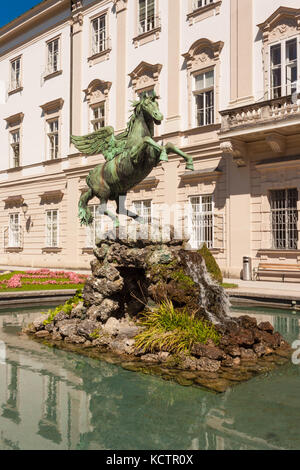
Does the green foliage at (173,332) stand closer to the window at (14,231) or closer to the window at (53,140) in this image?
the window at (53,140)

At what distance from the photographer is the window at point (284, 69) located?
16109 millimetres

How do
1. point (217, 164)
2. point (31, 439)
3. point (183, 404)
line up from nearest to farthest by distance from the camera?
point (31, 439) → point (183, 404) → point (217, 164)

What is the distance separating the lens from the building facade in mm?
Answer: 16391

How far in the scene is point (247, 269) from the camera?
16688 mm

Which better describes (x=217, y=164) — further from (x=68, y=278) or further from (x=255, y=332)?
(x=255, y=332)

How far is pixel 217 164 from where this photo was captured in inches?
719

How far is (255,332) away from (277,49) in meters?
13.3

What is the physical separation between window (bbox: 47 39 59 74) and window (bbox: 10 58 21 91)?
3.43 metres

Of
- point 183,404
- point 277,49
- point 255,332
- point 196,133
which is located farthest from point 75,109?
point 183,404

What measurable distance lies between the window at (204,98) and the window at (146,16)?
4.38 meters

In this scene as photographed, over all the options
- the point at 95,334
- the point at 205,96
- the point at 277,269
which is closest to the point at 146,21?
the point at 205,96

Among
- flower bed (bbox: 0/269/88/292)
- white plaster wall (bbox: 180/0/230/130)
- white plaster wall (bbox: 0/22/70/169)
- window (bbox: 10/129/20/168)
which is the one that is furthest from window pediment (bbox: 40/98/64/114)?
flower bed (bbox: 0/269/88/292)

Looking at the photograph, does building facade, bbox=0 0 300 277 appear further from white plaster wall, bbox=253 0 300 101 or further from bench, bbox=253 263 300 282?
bench, bbox=253 263 300 282

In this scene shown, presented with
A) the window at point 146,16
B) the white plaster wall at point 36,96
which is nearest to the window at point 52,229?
the white plaster wall at point 36,96
